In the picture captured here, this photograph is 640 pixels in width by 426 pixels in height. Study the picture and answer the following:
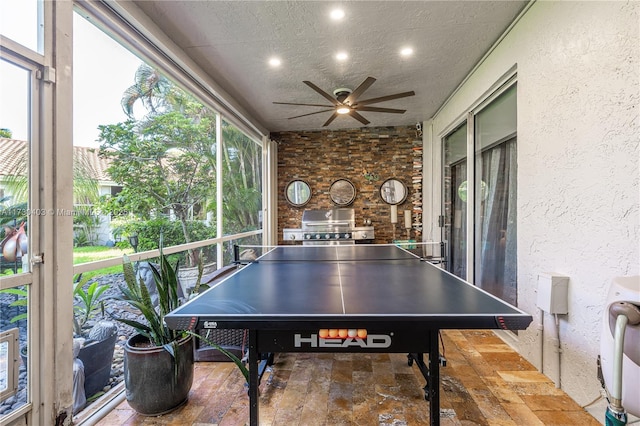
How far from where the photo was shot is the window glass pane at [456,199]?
3578 millimetres

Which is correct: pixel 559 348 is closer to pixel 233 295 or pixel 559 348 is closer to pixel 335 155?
pixel 233 295

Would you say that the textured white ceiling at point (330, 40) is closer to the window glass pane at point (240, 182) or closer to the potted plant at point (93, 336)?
the window glass pane at point (240, 182)

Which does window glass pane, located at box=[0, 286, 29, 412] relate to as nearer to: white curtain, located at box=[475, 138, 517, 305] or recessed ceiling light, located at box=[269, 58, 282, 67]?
recessed ceiling light, located at box=[269, 58, 282, 67]

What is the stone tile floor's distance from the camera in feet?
5.09

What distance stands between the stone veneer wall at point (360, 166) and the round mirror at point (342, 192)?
9 centimetres

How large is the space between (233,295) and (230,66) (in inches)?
102

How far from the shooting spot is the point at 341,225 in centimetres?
515

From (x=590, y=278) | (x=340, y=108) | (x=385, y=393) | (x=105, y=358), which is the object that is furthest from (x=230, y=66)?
(x=590, y=278)

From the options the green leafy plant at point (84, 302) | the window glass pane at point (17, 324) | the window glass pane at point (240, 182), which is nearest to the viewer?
the window glass pane at point (17, 324)

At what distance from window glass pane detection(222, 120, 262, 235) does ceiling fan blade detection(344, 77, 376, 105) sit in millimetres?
1753

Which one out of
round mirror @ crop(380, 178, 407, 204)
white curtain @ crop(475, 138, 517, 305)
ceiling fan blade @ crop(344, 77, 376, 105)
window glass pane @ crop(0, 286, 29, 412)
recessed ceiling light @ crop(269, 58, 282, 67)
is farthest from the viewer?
round mirror @ crop(380, 178, 407, 204)

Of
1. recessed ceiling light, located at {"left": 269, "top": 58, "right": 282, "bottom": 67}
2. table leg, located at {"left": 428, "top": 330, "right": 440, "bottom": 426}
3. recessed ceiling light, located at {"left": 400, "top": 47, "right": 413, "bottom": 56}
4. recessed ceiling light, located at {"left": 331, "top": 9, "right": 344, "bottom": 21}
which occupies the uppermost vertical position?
recessed ceiling light, located at {"left": 400, "top": 47, "right": 413, "bottom": 56}

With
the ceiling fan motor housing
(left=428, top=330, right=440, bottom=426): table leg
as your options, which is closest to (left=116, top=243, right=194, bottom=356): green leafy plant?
(left=428, top=330, right=440, bottom=426): table leg

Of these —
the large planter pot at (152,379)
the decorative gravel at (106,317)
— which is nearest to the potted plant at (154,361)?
the large planter pot at (152,379)
